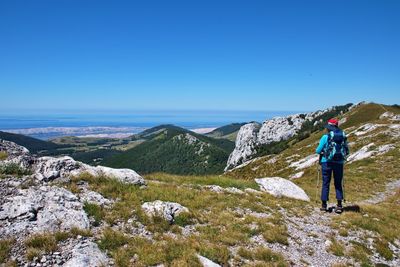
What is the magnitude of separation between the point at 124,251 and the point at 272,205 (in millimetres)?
9349

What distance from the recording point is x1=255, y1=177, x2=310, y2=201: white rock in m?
19.5

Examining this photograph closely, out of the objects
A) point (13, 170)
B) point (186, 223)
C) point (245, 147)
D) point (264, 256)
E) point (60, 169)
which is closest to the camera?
point (264, 256)

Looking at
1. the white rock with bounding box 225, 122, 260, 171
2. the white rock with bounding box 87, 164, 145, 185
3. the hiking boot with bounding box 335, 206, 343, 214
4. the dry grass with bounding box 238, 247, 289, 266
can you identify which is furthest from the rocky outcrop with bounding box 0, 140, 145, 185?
the white rock with bounding box 225, 122, 260, 171

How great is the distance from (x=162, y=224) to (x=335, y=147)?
9941 mm

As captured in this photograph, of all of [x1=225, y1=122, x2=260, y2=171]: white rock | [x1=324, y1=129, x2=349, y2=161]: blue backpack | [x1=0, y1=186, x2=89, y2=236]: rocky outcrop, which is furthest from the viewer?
[x1=225, y1=122, x2=260, y2=171]: white rock

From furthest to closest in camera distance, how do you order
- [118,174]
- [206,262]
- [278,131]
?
[278,131] → [118,174] → [206,262]

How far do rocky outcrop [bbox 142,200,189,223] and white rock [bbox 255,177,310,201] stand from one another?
8.66m

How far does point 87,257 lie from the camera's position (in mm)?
8398

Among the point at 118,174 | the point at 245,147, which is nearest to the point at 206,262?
the point at 118,174

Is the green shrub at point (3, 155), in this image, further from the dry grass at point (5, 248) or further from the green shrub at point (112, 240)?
the green shrub at point (112, 240)

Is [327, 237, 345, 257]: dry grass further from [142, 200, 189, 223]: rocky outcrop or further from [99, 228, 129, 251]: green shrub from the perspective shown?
[99, 228, 129, 251]: green shrub

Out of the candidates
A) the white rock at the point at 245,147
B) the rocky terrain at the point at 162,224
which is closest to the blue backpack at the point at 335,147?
the rocky terrain at the point at 162,224

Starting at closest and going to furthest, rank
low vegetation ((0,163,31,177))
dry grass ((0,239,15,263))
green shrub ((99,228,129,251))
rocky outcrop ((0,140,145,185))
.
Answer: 1. dry grass ((0,239,15,263))
2. green shrub ((99,228,129,251))
3. low vegetation ((0,163,31,177))
4. rocky outcrop ((0,140,145,185))

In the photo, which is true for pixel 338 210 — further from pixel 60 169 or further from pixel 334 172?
pixel 60 169
